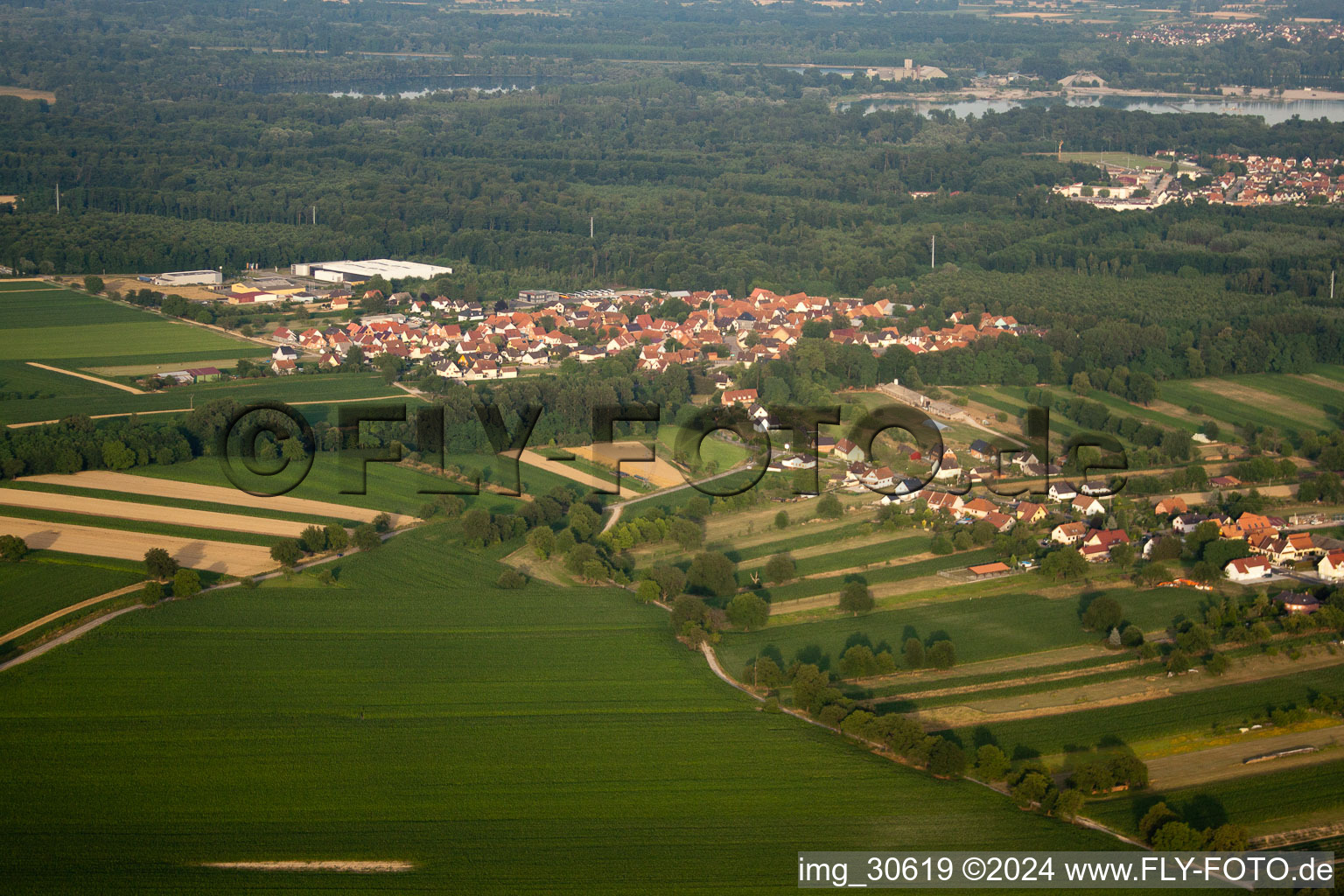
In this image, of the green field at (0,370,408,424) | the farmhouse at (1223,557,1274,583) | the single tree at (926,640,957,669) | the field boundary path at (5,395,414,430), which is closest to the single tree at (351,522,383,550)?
the green field at (0,370,408,424)

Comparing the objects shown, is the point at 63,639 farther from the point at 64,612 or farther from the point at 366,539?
the point at 366,539

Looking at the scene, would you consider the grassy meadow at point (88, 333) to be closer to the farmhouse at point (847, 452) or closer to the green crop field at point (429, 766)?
the farmhouse at point (847, 452)

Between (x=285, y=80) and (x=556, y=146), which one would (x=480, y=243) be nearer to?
(x=556, y=146)

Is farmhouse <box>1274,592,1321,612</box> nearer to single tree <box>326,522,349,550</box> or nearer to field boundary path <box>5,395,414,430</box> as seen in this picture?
single tree <box>326,522,349,550</box>

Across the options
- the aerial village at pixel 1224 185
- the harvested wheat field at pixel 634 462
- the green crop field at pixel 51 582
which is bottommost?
the green crop field at pixel 51 582

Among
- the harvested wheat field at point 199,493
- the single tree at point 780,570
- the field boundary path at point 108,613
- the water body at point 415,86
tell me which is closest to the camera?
the field boundary path at point 108,613

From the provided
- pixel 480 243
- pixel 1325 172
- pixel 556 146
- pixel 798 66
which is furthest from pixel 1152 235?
pixel 798 66

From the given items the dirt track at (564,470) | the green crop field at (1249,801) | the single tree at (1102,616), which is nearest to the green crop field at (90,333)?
the dirt track at (564,470)
